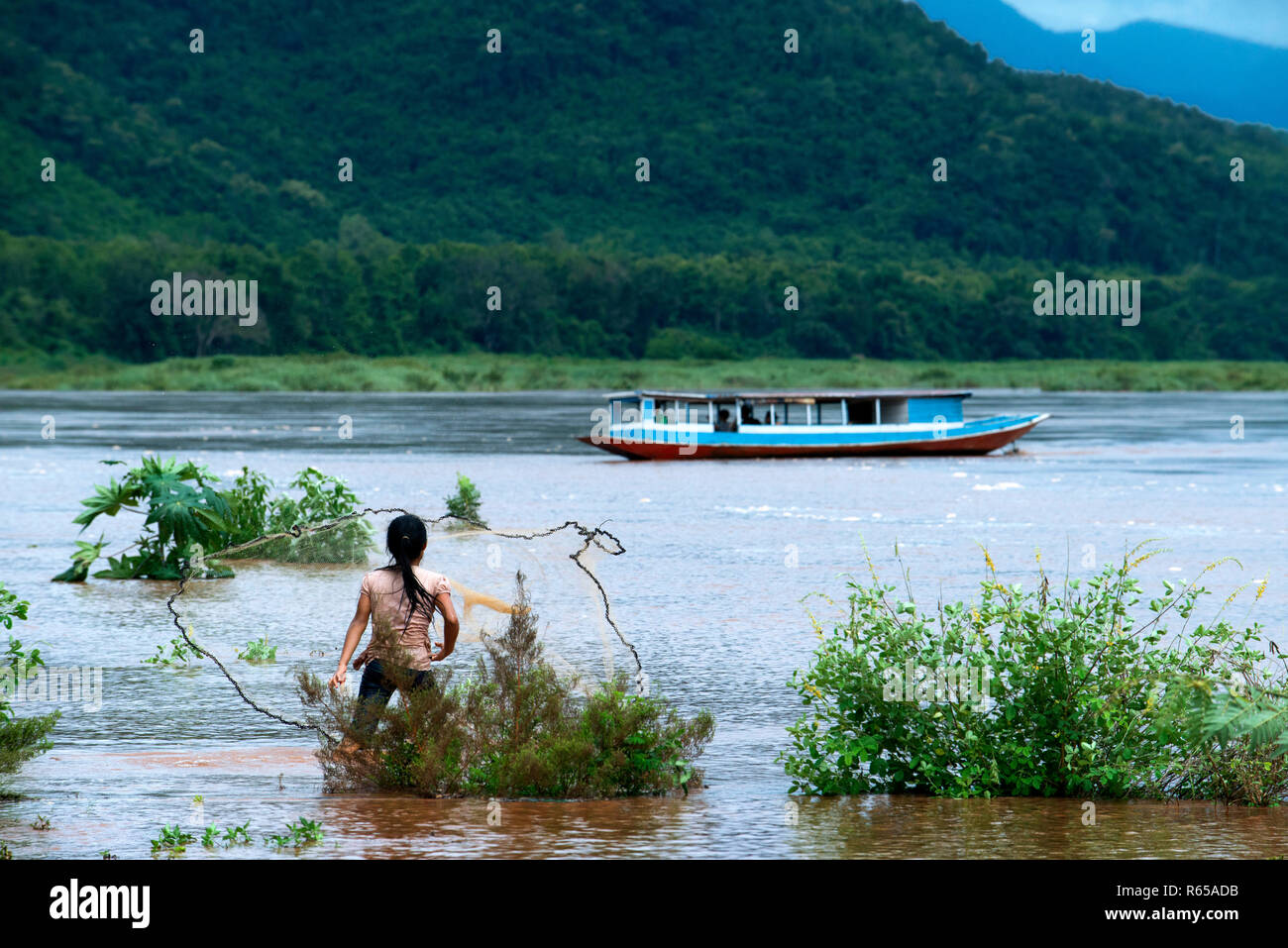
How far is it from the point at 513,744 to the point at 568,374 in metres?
130

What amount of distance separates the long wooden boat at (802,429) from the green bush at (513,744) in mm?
42364

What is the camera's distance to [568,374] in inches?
5502

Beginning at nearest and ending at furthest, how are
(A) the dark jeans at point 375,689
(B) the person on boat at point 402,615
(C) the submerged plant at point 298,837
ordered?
1. (C) the submerged plant at point 298,837
2. (B) the person on boat at point 402,615
3. (A) the dark jeans at point 375,689

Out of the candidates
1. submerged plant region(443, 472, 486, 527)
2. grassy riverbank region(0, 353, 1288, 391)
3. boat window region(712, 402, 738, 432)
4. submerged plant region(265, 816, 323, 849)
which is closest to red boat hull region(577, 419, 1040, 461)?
boat window region(712, 402, 738, 432)

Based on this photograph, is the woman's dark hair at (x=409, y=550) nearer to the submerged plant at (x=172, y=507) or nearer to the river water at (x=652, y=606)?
the river water at (x=652, y=606)

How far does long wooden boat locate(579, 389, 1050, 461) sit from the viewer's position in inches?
2126

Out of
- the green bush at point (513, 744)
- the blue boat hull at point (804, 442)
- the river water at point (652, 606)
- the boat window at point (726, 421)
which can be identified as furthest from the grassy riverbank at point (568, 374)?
the green bush at point (513, 744)

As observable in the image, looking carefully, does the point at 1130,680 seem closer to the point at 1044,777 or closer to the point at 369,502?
the point at 1044,777

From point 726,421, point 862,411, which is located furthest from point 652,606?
point 862,411

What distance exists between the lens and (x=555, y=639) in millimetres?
16359

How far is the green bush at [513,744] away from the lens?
979cm

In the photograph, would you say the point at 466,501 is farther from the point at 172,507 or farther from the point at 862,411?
the point at 862,411

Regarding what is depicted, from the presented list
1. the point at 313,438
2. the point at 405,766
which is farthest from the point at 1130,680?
the point at 313,438

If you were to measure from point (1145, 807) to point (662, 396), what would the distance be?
45589mm
